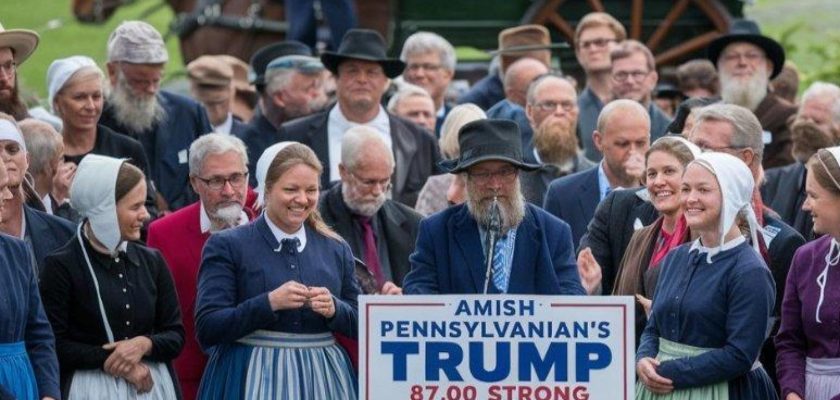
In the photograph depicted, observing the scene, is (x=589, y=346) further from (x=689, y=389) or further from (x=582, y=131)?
(x=582, y=131)

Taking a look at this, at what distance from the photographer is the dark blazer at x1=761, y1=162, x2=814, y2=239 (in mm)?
12297

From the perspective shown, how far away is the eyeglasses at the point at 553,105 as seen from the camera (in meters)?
13.1

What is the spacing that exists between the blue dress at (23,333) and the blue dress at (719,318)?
8.63 feet

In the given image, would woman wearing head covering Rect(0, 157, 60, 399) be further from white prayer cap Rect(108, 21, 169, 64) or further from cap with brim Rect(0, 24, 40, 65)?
white prayer cap Rect(108, 21, 169, 64)

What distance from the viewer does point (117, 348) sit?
9.41 meters

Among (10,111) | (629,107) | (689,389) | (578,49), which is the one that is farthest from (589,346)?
(578,49)

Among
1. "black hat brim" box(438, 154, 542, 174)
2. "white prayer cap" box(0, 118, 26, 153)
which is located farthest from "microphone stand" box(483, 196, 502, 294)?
"white prayer cap" box(0, 118, 26, 153)

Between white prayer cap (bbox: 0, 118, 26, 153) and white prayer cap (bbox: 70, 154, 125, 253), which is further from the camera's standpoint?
white prayer cap (bbox: 0, 118, 26, 153)

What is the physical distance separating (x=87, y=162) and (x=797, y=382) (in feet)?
11.4

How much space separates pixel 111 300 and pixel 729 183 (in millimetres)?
2875

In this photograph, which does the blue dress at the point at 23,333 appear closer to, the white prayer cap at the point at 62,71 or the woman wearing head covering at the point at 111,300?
the woman wearing head covering at the point at 111,300

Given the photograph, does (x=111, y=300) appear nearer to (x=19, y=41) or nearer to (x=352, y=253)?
(x=352, y=253)

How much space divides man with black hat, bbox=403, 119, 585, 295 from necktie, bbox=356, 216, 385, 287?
65.0 inches

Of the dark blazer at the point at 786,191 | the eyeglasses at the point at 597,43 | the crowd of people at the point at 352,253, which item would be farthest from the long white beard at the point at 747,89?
the crowd of people at the point at 352,253
